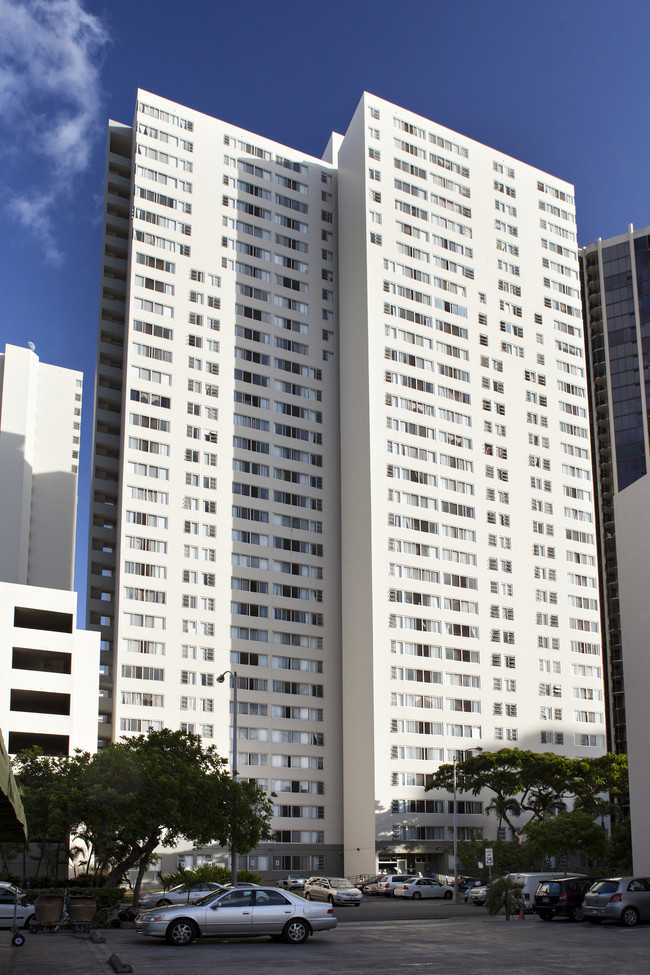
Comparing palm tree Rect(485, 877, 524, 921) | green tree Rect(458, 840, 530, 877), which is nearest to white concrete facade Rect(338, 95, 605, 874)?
green tree Rect(458, 840, 530, 877)

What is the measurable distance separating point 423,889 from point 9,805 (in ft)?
162

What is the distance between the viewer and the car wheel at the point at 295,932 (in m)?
26.9

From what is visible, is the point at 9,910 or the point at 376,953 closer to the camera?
the point at 376,953

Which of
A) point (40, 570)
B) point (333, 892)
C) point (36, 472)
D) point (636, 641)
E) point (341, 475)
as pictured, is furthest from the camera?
point (36, 472)

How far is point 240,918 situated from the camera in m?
26.7

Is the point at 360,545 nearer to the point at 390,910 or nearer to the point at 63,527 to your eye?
the point at 63,527

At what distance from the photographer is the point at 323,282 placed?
9888cm

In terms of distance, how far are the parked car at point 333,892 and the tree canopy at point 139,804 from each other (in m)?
8.83

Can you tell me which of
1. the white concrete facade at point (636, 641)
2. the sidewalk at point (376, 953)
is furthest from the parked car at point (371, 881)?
the sidewalk at point (376, 953)

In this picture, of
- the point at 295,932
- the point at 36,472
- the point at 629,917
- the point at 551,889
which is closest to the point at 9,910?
the point at 295,932

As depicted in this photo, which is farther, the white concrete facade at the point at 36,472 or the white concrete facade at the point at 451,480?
the white concrete facade at the point at 36,472

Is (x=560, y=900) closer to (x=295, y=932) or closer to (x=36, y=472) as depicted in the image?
(x=295, y=932)

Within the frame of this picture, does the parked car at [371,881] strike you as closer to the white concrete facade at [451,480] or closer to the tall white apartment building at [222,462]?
the white concrete facade at [451,480]

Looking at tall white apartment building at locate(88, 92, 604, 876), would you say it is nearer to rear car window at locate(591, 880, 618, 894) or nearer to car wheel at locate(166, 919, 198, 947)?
rear car window at locate(591, 880, 618, 894)
